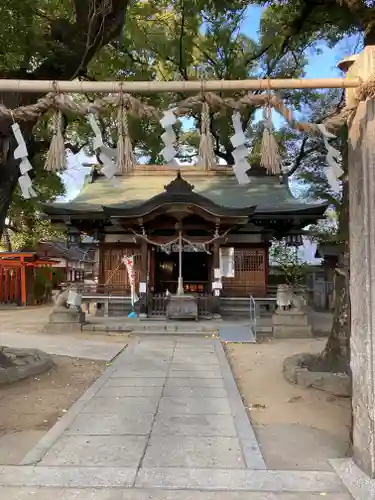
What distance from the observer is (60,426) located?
4.80 metres

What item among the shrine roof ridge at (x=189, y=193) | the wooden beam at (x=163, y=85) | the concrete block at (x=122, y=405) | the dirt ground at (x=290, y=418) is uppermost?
the shrine roof ridge at (x=189, y=193)

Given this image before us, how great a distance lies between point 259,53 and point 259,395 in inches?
653

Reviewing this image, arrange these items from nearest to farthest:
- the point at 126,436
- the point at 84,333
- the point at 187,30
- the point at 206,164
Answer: the point at 206,164 → the point at 126,436 → the point at 84,333 → the point at 187,30

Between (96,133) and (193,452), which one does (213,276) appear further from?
(96,133)

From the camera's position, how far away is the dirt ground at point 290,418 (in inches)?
163

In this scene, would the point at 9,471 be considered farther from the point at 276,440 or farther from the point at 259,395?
the point at 259,395

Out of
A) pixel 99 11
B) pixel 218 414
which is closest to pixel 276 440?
pixel 218 414

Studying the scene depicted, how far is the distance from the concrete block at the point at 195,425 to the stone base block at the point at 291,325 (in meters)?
6.72

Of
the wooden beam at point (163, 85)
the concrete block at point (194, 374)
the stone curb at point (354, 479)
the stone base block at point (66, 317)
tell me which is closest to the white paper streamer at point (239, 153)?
the wooden beam at point (163, 85)

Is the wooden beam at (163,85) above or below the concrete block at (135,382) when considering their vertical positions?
above

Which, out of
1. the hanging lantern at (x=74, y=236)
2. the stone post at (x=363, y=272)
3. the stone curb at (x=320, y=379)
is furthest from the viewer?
the hanging lantern at (x=74, y=236)

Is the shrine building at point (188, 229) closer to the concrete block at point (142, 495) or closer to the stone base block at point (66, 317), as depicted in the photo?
the stone base block at point (66, 317)

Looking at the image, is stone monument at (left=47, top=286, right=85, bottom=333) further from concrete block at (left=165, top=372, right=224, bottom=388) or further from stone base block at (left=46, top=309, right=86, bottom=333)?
concrete block at (left=165, top=372, right=224, bottom=388)

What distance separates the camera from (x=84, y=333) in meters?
12.3
